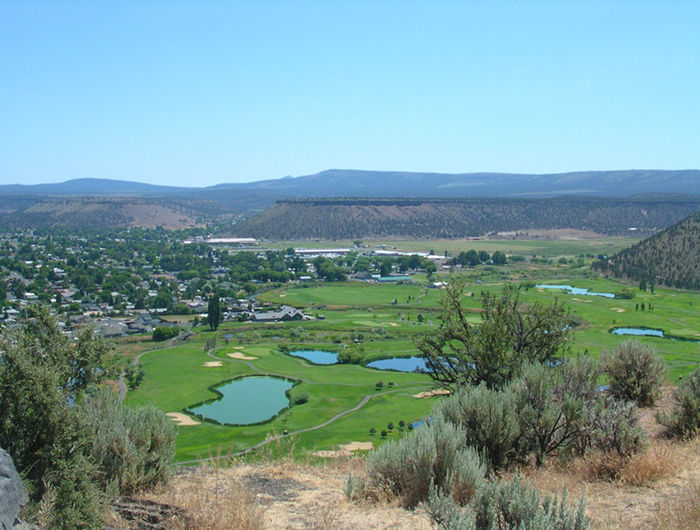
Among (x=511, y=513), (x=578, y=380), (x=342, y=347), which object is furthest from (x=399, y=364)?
(x=511, y=513)

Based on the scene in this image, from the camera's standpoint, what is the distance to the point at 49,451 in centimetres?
738

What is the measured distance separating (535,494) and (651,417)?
8.37m

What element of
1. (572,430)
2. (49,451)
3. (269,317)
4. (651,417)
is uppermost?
(49,451)

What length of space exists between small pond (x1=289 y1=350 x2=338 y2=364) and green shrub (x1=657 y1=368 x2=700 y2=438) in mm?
39229

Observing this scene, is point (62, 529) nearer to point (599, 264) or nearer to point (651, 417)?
point (651, 417)

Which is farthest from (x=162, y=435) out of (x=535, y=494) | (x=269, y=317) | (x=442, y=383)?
(x=269, y=317)

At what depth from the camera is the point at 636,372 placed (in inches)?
556

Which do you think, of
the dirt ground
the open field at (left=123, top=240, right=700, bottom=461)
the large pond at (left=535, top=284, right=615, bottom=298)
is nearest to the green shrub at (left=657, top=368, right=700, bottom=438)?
the dirt ground

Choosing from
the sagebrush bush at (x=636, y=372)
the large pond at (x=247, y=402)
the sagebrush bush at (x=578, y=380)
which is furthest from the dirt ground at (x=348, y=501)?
the large pond at (x=247, y=402)

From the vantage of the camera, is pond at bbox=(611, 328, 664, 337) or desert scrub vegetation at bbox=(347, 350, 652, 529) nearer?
desert scrub vegetation at bbox=(347, 350, 652, 529)

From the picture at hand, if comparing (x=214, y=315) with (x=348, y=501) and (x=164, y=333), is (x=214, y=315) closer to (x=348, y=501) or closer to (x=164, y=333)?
(x=164, y=333)

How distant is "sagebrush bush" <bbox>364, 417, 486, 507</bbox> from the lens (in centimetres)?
789

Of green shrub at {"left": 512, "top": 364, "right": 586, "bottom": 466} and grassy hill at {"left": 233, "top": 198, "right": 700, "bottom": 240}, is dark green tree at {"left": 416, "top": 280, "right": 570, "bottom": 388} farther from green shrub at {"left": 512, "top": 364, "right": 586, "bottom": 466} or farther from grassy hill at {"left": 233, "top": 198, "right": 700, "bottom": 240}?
grassy hill at {"left": 233, "top": 198, "right": 700, "bottom": 240}

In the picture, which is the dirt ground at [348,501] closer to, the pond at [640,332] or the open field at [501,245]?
the pond at [640,332]
